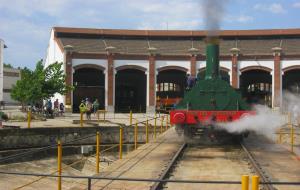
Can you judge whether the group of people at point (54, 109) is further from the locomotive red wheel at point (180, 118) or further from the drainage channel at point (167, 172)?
the drainage channel at point (167, 172)

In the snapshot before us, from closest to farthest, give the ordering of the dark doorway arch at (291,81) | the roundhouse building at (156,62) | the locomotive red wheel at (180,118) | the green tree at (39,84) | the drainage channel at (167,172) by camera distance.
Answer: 1. the drainage channel at (167,172)
2. the locomotive red wheel at (180,118)
3. the green tree at (39,84)
4. the roundhouse building at (156,62)
5. the dark doorway arch at (291,81)

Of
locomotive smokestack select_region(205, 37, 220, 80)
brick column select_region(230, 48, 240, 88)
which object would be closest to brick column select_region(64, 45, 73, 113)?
brick column select_region(230, 48, 240, 88)

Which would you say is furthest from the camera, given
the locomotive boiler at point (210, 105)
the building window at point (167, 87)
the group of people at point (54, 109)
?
the building window at point (167, 87)

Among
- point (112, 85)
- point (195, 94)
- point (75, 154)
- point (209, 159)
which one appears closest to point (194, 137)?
point (195, 94)

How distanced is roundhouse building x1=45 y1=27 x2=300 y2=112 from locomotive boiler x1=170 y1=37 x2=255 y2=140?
995 inches

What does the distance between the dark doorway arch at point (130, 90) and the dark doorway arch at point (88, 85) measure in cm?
222

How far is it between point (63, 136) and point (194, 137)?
7.64 m

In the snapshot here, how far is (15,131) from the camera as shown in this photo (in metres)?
21.0

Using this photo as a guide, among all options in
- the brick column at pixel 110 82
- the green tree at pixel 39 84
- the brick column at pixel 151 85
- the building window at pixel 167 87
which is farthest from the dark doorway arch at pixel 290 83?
the green tree at pixel 39 84

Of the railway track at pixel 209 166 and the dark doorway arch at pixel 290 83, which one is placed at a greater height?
the dark doorway arch at pixel 290 83

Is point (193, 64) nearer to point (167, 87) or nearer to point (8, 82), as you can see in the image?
point (167, 87)

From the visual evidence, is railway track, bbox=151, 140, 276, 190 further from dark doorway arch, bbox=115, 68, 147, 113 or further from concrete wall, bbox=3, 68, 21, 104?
concrete wall, bbox=3, 68, 21, 104

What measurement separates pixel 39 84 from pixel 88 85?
12.7 metres

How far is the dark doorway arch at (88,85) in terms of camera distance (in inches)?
1748
